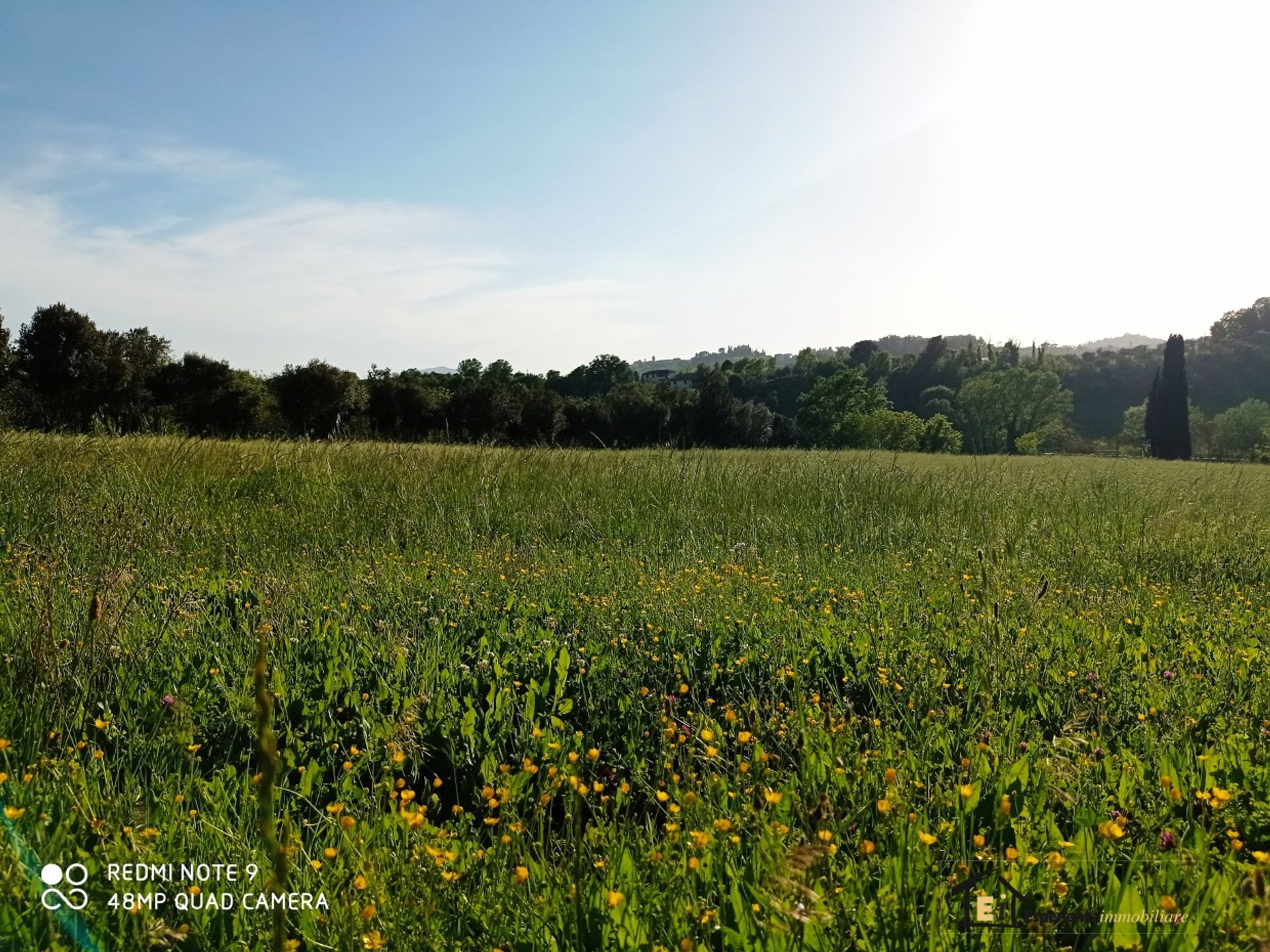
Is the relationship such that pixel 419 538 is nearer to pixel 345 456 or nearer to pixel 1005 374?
pixel 345 456

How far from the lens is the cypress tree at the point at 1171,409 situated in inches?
2060

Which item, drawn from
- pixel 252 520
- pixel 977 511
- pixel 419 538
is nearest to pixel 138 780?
pixel 419 538

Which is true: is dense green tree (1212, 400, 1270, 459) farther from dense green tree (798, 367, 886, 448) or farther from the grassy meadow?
the grassy meadow

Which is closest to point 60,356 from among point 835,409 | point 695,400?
point 695,400

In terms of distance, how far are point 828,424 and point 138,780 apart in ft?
187

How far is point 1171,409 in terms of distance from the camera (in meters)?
52.8

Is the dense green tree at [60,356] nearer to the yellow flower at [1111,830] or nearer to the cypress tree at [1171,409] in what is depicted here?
the yellow flower at [1111,830]

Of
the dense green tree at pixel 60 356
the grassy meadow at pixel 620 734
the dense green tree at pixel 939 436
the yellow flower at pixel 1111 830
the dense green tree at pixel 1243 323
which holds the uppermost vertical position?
the dense green tree at pixel 1243 323

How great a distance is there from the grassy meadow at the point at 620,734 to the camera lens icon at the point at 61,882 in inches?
1.2

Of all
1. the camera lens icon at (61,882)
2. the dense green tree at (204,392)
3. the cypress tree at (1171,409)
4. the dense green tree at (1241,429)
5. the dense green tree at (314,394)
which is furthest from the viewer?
the dense green tree at (1241,429)

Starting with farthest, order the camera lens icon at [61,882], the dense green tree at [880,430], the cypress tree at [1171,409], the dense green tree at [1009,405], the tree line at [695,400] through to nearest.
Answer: the dense green tree at [1009,405] → the dense green tree at [880,430] → the cypress tree at [1171,409] → the tree line at [695,400] → the camera lens icon at [61,882]

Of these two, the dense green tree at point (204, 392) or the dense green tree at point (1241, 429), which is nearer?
the dense green tree at point (204, 392)

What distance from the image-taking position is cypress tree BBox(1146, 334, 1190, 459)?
52.3 metres

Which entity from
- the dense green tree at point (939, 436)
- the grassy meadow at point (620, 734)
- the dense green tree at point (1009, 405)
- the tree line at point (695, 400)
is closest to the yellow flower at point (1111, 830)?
the grassy meadow at point (620, 734)
